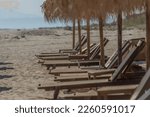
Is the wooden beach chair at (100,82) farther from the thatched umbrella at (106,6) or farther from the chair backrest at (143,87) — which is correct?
the chair backrest at (143,87)

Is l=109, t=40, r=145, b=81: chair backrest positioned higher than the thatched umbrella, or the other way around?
the thatched umbrella

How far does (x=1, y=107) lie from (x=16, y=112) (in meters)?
0.15

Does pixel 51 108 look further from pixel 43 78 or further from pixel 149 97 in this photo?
pixel 43 78

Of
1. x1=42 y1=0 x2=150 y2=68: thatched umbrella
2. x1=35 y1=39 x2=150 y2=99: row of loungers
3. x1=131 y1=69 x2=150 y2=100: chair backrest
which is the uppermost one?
x1=42 y1=0 x2=150 y2=68: thatched umbrella

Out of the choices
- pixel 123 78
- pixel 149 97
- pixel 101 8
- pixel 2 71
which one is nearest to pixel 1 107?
pixel 149 97

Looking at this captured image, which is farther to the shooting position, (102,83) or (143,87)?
(102,83)

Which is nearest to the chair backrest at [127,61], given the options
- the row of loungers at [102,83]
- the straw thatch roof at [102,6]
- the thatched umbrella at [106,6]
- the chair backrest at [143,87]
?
the row of loungers at [102,83]

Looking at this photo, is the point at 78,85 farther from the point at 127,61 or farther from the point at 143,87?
the point at 143,87

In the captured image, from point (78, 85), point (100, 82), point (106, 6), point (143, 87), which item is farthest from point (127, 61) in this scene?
point (143, 87)

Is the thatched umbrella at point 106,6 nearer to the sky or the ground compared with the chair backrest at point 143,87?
nearer to the sky

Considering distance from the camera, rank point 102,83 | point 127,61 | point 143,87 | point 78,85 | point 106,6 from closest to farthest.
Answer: point 143,87 → point 78,85 → point 102,83 → point 127,61 → point 106,6

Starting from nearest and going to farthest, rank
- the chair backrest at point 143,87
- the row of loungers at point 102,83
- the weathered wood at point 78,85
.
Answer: the chair backrest at point 143,87 < the row of loungers at point 102,83 < the weathered wood at point 78,85

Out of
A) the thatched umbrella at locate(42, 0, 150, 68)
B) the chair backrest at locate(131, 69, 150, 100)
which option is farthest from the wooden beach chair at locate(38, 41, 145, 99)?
the chair backrest at locate(131, 69, 150, 100)

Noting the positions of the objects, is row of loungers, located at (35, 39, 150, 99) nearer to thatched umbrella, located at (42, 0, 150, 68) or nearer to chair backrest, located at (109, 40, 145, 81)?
chair backrest, located at (109, 40, 145, 81)
